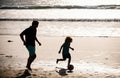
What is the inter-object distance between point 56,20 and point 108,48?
1396 centimetres

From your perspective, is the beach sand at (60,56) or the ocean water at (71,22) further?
the ocean water at (71,22)

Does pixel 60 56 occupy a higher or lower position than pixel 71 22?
higher

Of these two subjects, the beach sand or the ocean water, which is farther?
the ocean water

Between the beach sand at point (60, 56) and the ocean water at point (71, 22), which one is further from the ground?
the beach sand at point (60, 56)

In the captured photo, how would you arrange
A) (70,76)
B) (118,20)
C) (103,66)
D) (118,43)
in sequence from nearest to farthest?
1. (70,76)
2. (103,66)
3. (118,43)
4. (118,20)

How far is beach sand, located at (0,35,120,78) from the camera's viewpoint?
11.5 meters

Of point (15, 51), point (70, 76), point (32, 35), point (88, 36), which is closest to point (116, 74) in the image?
point (70, 76)

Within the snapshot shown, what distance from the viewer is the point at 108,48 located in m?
16.6

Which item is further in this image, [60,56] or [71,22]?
[71,22]

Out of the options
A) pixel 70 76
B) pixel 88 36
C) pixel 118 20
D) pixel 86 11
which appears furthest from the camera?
pixel 86 11

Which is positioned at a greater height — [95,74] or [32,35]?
[32,35]

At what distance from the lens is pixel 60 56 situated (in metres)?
14.8

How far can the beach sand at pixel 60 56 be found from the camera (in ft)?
37.9

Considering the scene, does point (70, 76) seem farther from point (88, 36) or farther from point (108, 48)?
point (88, 36)
